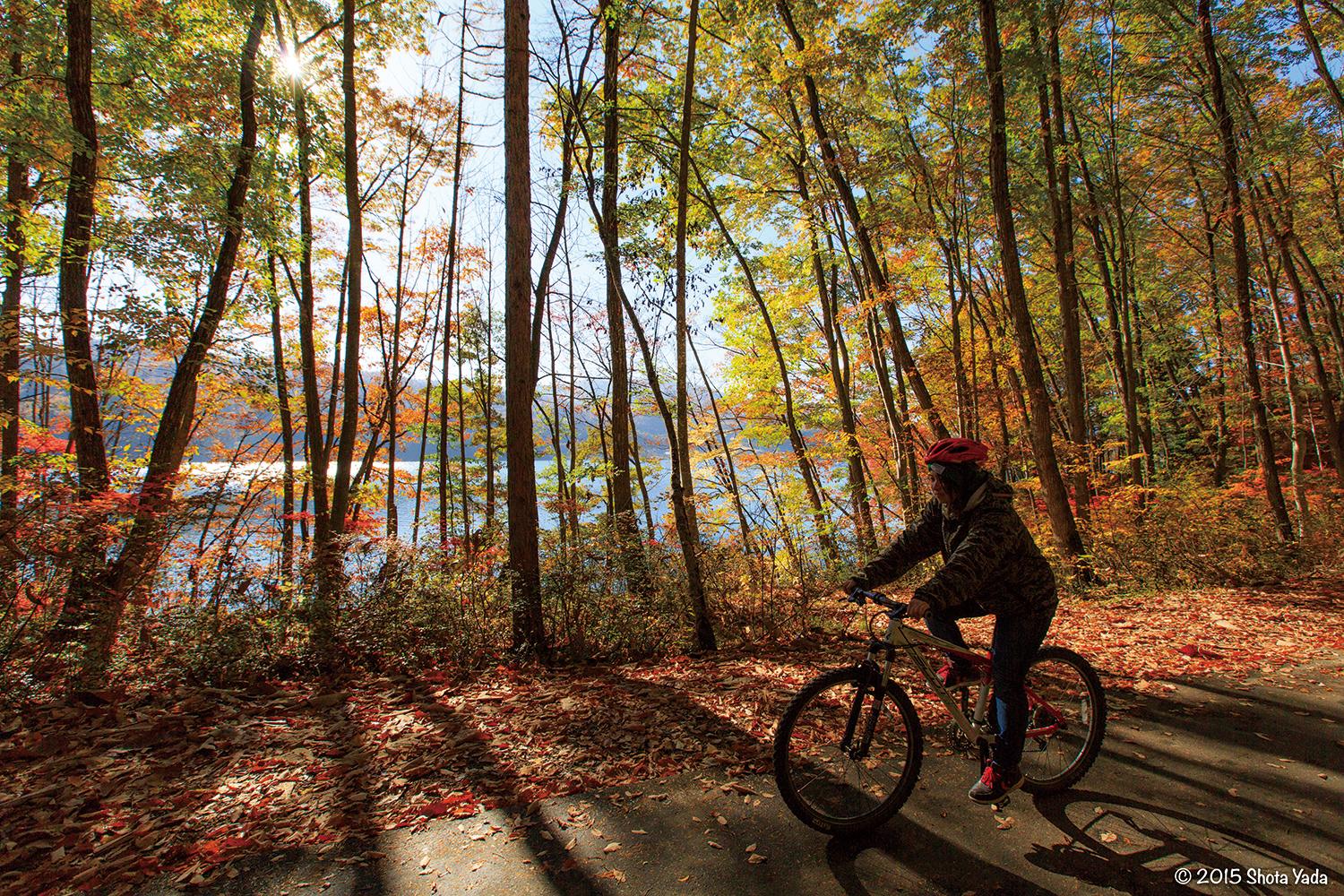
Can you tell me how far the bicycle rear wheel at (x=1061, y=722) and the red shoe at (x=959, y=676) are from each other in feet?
0.93

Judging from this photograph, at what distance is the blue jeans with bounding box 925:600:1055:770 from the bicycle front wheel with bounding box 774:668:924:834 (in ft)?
1.40

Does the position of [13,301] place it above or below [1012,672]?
above

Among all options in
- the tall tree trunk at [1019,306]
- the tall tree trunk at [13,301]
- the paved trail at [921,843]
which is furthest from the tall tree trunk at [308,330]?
the tall tree trunk at [1019,306]

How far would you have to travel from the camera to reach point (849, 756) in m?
2.75

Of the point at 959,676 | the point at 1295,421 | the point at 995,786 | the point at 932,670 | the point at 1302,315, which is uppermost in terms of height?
the point at 1302,315

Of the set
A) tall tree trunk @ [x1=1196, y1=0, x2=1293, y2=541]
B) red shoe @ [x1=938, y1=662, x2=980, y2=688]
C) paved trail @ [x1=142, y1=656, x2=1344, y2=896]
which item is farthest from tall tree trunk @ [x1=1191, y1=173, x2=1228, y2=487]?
red shoe @ [x1=938, y1=662, x2=980, y2=688]

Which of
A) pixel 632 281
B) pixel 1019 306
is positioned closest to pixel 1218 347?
pixel 1019 306

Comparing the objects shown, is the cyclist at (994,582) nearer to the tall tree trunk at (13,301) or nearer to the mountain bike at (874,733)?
the mountain bike at (874,733)

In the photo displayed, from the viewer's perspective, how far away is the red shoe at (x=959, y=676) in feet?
9.57

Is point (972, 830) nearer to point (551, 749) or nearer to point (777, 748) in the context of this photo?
point (777, 748)

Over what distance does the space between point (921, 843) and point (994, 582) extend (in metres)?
1.29

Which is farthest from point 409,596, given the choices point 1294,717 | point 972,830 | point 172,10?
point 172,10

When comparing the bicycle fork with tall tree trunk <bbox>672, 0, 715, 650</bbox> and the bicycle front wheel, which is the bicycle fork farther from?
tall tree trunk <bbox>672, 0, 715, 650</bbox>

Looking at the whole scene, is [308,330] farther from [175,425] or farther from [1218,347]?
[1218,347]
